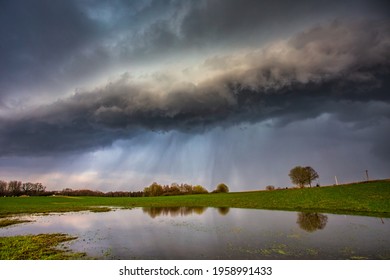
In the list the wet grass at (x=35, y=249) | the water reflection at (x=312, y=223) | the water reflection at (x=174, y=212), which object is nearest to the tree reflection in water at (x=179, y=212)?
the water reflection at (x=174, y=212)

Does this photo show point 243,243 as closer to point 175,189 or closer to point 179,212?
point 179,212

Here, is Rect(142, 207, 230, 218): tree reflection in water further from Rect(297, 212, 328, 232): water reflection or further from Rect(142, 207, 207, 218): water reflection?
Rect(297, 212, 328, 232): water reflection

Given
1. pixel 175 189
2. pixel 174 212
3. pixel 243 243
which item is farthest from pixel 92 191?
pixel 243 243

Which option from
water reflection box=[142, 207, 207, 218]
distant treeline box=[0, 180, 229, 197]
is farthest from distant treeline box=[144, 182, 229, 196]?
water reflection box=[142, 207, 207, 218]

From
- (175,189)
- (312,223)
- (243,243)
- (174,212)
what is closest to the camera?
(243,243)

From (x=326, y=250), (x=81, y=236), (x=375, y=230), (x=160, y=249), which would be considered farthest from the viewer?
(x=81, y=236)

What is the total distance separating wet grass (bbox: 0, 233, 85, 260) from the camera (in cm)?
1298

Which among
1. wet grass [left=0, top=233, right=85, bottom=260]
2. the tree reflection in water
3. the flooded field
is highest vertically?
the tree reflection in water

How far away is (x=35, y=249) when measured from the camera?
14500 millimetres

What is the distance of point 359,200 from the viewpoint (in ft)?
111
